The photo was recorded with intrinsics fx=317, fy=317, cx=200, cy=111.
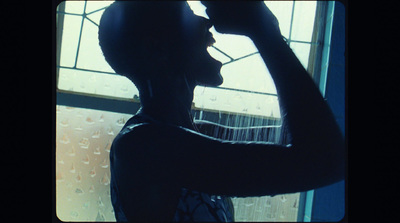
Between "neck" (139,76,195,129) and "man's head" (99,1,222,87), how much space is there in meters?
0.01

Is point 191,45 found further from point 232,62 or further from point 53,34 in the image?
point 53,34

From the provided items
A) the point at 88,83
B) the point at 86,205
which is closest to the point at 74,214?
the point at 86,205

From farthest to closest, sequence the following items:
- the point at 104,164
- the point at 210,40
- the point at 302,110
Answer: the point at 104,164 < the point at 210,40 < the point at 302,110

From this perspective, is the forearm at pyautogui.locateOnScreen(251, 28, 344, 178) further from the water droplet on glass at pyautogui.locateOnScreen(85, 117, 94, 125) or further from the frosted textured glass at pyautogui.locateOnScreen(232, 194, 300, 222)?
the water droplet on glass at pyautogui.locateOnScreen(85, 117, 94, 125)

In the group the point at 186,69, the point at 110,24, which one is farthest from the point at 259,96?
the point at 110,24

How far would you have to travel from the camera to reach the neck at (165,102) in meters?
0.44

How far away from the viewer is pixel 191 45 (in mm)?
448

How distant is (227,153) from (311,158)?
0.31ft

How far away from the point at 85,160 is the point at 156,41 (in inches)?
13.0

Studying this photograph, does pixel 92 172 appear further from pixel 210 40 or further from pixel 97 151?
pixel 210 40

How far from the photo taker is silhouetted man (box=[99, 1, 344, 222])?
0.36 m

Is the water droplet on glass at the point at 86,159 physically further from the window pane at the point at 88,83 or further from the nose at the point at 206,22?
the nose at the point at 206,22

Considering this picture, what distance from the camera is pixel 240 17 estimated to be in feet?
1.30

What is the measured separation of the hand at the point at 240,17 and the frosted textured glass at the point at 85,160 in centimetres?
28
